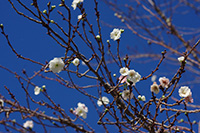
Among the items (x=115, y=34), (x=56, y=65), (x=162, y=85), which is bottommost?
(x=56, y=65)

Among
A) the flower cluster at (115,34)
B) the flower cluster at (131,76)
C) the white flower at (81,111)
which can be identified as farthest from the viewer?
the white flower at (81,111)

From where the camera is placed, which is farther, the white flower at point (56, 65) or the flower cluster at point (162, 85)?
the flower cluster at point (162, 85)

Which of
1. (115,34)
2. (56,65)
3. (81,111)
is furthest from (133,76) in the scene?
(81,111)

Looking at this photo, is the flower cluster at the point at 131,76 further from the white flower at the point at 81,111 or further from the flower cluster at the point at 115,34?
the white flower at the point at 81,111

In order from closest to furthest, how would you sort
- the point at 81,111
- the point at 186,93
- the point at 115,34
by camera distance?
the point at 186,93, the point at 115,34, the point at 81,111

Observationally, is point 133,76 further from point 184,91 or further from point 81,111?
point 81,111

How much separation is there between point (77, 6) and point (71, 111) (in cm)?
142

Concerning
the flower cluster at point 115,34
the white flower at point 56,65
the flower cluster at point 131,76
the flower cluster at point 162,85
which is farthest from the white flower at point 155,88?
the white flower at point 56,65

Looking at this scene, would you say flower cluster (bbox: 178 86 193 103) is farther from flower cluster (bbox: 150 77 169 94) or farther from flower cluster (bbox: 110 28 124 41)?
flower cluster (bbox: 110 28 124 41)

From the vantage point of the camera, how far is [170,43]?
4785 mm

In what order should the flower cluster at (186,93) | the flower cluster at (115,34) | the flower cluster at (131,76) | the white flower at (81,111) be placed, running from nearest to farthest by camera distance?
the flower cluster at (131,76), the flower cluster at (186,93), the flower cluster at (115,34), the white flower at (81,111)

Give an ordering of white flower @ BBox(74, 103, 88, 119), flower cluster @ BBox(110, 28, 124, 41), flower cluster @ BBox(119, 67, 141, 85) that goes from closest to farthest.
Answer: flower cluster @ BBox(119, 67, 141, 85) < flower cluster @ BBox(110, 28, 124, 41) < white flower @ BBox(74, 103, 88, 119)

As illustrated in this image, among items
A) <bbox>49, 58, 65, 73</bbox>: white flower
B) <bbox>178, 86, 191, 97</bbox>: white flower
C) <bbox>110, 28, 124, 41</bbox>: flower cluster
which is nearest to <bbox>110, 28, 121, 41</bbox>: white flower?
<bbox>110, 28, 124, 41</bbox>: flower cluster

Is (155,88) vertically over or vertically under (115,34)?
under
